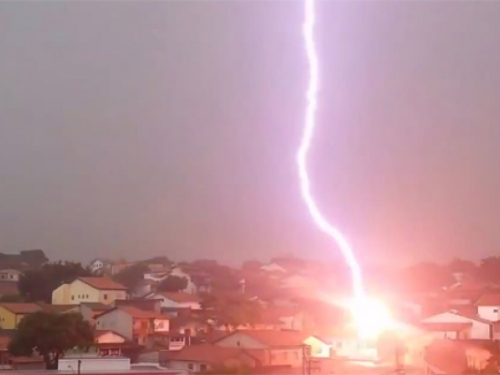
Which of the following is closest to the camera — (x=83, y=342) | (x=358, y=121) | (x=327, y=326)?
(x=83, y=342)

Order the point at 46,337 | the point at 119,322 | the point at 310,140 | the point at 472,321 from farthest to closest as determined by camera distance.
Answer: the point at 310,140 → the point at 472,321 → the point at 119,322 → the point at 46,337

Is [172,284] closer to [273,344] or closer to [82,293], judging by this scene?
[82,293]

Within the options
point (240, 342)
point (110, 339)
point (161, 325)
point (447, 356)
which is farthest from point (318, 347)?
point (110, 339)

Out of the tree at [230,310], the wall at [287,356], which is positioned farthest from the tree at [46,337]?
the wall at [287,356]

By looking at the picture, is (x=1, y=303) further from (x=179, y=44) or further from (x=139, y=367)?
(x=179, y=44)

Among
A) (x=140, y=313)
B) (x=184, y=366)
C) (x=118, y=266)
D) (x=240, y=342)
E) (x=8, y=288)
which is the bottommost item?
(x=184, y=366)

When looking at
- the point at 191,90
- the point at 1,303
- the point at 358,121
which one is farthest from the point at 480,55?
the point at 1,303

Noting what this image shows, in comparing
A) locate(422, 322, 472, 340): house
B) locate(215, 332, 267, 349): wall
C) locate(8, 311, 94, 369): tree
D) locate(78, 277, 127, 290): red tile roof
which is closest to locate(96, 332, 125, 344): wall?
locate(8, 311, 94, 369): tree

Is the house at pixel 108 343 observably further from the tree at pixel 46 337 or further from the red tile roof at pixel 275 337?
the red tile roof at pixel 275 337
